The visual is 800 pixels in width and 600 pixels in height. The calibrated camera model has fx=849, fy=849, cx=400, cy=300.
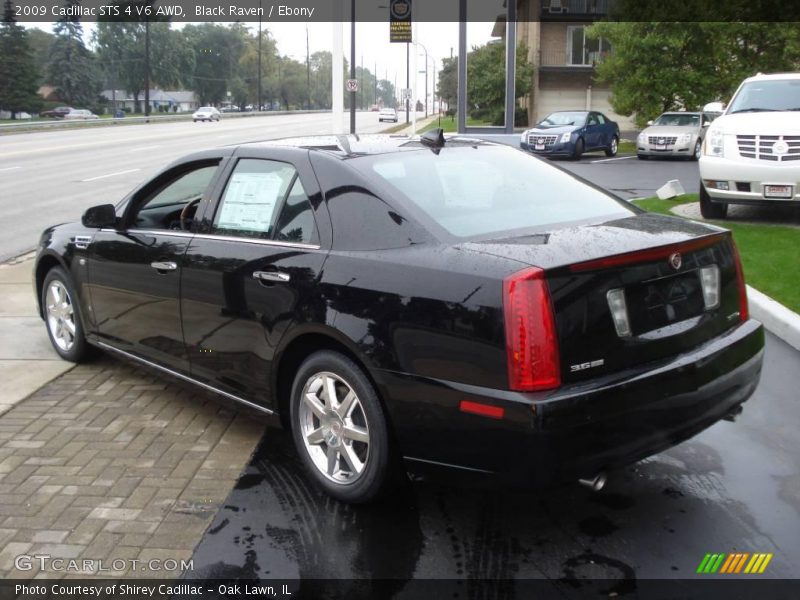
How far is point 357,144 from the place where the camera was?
4453mm

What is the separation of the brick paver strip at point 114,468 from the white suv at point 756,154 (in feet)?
25.1

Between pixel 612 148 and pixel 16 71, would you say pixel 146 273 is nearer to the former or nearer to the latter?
pixel 612 148

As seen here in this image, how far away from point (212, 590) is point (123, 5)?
10042 centimetres

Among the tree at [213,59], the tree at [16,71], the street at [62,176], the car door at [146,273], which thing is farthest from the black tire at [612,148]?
the tree at [213,59]

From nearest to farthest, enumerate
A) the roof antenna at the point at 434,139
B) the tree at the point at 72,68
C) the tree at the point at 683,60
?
the roof antenna at the point at 434,139 < the tree at the point at 683,60 < the tree at the point at 72,68

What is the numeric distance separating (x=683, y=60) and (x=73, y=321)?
2933 centimetres

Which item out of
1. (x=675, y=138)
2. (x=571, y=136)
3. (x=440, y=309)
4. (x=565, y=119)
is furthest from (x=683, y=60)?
(x=440, y=309)

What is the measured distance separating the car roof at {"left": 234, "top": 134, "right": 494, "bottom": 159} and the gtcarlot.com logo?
237cm

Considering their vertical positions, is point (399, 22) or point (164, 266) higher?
point (399, 22)

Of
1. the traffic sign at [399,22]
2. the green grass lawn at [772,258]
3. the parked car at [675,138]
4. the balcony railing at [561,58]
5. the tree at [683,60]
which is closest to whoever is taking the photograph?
the green grass lawn at [772,258]

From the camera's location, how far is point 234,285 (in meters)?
4.23

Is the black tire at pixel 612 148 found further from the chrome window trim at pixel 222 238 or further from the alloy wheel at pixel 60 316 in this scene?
the chrome window trim at pixel 222 238

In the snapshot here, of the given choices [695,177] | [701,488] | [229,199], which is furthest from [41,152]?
[701,488]

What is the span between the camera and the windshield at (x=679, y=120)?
2609cm
